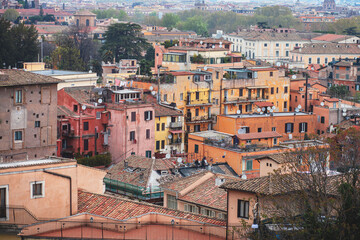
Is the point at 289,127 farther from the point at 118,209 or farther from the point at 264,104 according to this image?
the point at 118,209

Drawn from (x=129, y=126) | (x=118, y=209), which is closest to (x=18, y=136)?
(x=129, y=126)

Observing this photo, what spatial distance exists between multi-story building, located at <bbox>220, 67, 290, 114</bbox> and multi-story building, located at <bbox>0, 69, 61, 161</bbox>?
12.6m

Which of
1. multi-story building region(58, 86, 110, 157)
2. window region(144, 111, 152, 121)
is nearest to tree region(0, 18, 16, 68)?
multi-story building region(58, 86, 110, 157)

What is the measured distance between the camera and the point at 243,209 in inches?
734

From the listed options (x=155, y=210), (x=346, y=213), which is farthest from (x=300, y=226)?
(x=155, y=210)

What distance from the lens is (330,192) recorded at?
18094mm

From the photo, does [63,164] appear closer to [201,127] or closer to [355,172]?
[355,172]

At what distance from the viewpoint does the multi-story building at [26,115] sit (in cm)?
3125

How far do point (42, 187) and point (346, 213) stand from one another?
632 cm

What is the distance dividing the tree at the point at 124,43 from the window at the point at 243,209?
48.6 m

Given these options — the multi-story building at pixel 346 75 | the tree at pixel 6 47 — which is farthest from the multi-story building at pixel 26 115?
the multi-story building at pixel 346 75

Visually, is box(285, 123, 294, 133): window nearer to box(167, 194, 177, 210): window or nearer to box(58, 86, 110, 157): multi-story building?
box(58, 86, 110, 157): multi-story building

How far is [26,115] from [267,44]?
52533 mm

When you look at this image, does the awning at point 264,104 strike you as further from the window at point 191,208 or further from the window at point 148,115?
the window at point 191,208
